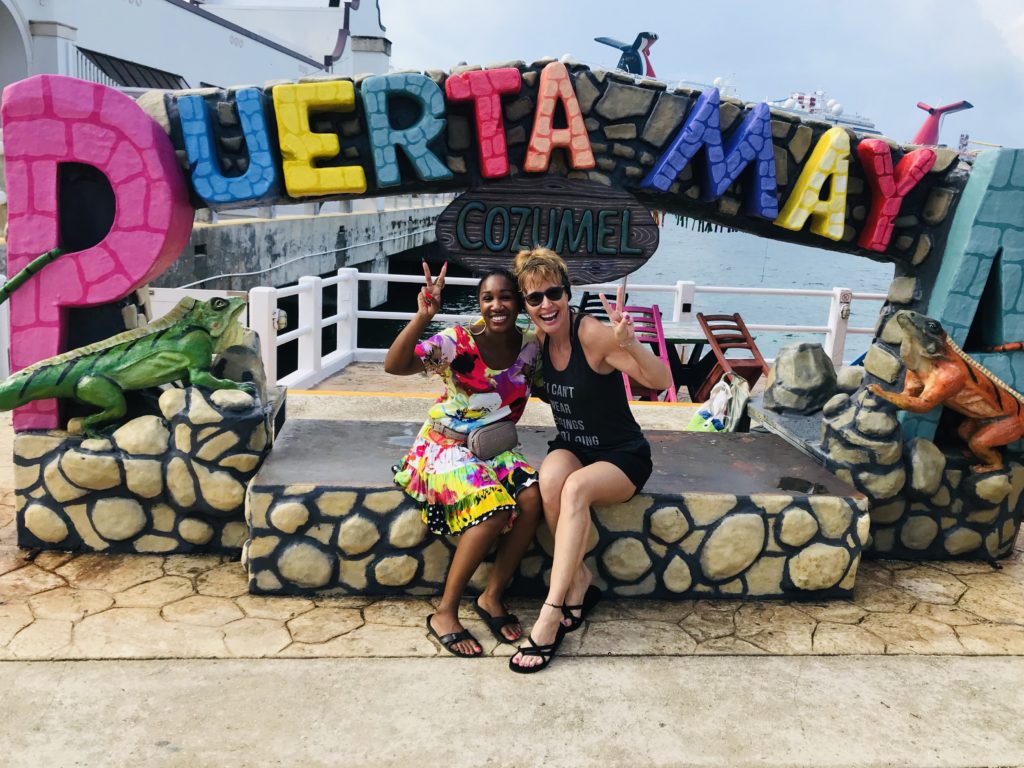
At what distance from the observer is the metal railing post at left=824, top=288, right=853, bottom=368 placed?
8.98m

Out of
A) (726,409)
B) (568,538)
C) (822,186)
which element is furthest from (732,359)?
(568,538)

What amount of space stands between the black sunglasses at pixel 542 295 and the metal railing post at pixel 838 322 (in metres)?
6.55

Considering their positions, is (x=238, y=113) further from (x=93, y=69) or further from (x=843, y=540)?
(x=93, y=69)

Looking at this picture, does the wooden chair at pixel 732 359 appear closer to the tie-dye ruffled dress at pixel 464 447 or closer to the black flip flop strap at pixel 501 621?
the tie-dye ruffled dress at pixel 464 447

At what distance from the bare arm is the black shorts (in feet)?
2.29

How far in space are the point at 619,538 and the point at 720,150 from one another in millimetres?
1884

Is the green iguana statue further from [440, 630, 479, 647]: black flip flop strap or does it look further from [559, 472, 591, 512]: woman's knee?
[559, 472, 591, 512]: woman's knee

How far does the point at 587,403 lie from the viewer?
10.9 ft

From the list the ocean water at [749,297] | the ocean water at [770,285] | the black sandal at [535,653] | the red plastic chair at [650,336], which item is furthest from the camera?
the ocean water at [770,285]

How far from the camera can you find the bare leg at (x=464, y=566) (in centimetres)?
318

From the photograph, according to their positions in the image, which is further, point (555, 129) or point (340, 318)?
point (340, 318)

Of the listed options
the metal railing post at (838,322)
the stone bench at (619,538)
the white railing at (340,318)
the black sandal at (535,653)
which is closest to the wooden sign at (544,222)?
the stone bench at (619,538)

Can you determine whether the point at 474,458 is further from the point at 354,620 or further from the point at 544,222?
the point at 544,222

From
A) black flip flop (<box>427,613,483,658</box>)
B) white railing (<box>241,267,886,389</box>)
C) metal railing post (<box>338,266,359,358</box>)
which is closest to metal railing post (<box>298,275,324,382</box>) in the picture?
white railing (<box>241,267,886,389</box>)
